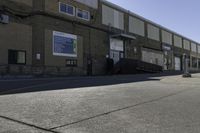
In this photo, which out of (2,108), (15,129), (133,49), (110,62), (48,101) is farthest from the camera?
(133,49)

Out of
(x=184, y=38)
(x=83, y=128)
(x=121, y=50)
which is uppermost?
(x=184, y=38)

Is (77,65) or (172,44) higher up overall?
(172,44)

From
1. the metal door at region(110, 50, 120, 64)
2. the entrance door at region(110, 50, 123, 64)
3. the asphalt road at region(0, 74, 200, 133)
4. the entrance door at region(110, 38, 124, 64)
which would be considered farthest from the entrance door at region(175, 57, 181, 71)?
the asphalt road at region(0, 74, 200, 133)

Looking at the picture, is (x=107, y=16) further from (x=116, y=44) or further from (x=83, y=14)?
(x=83, y=14)

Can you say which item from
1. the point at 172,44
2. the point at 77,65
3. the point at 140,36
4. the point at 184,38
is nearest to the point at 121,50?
the point at 140,36

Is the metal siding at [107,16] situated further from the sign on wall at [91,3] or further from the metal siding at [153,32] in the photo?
the metal siding at [153,32]

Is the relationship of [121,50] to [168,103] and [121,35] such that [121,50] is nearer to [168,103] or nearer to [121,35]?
[121,35]

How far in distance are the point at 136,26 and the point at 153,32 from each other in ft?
30.1

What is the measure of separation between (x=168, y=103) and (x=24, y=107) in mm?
4289

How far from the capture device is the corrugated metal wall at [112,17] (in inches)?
1841

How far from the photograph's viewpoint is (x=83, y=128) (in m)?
6.16

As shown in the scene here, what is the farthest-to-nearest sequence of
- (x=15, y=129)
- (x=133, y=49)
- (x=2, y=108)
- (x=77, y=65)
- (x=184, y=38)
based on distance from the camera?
(x=184, y=38)
(x=133, y=49)
(x=77, y=65)
(x=2, y=108)
(x=15, y=129)

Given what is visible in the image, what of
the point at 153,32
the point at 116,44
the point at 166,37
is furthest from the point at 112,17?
the point at 166,37

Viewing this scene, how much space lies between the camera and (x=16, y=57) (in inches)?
1236
